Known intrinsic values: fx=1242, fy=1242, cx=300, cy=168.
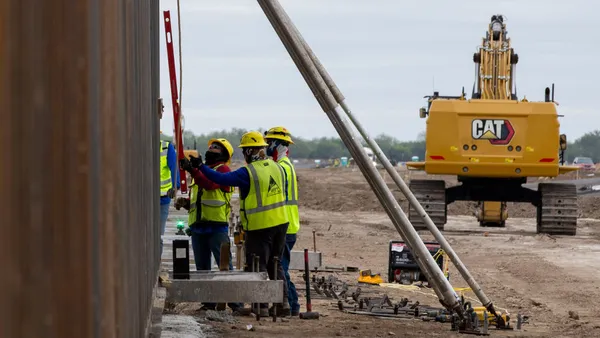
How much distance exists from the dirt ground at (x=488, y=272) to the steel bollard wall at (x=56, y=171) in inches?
297

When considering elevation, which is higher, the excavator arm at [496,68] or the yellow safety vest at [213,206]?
the excavator arm at [496,68]

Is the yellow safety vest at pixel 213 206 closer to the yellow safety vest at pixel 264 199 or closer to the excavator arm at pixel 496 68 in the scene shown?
the yellow safety vest at pixel 264 199

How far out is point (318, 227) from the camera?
115 feet

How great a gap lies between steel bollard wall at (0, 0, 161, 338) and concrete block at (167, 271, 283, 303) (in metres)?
6.06

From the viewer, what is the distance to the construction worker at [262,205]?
11711 mm

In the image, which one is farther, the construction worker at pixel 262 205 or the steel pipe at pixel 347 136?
the construction worker at pixel 262 205

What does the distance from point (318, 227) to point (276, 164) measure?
2322 centimetres

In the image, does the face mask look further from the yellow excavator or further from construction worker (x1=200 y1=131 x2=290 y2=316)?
the yellow excavator

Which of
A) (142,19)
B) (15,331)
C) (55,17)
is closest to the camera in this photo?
(15,331)

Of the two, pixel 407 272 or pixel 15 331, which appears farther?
pixel 407 272

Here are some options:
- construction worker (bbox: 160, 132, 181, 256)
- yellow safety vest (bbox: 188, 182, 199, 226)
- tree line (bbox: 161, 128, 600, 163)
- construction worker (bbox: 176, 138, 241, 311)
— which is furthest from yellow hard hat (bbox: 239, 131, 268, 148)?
tree line (bbox: 161, 128, 600, 163)

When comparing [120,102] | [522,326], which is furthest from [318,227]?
[120,102]

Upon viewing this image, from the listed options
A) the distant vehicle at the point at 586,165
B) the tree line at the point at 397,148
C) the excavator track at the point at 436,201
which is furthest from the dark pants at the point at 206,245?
the tree line at the point at 397,148

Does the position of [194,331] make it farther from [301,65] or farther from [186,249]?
[301,65]
